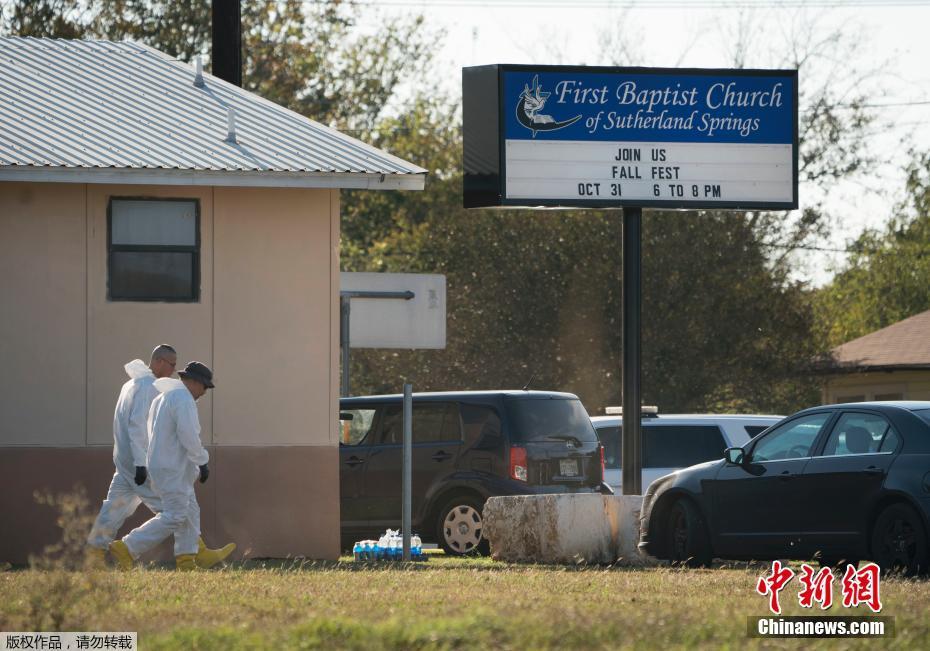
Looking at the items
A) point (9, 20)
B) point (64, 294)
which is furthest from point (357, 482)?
point (9, 20)

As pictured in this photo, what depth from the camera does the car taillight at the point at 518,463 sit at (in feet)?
56.6

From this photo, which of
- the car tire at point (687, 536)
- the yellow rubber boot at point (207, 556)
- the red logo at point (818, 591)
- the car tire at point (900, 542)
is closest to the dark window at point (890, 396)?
the car tire at point (687, 536)

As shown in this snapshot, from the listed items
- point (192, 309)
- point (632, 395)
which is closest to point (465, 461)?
point (632, 395)

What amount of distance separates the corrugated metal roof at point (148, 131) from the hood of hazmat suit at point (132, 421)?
7.10ft

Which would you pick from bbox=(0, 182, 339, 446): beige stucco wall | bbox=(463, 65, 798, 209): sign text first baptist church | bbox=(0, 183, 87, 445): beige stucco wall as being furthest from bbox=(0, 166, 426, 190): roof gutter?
bbox=(463, 65, 798, 209): sign text first baptist church

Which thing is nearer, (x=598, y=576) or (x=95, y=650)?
(x=95, y=650)

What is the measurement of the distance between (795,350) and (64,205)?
24.7 meters

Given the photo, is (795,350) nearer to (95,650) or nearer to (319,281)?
(319,281)

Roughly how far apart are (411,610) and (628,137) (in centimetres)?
821

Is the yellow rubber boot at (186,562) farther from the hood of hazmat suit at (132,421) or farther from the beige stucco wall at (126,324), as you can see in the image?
the beige stucco wall at (126,324)

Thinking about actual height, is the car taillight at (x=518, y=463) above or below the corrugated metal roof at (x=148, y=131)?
below

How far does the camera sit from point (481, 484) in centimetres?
1734

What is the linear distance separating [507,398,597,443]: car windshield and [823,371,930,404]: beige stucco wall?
1777 cm

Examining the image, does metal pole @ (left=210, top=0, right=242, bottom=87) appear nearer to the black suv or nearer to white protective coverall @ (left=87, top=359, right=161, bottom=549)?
the black suv
